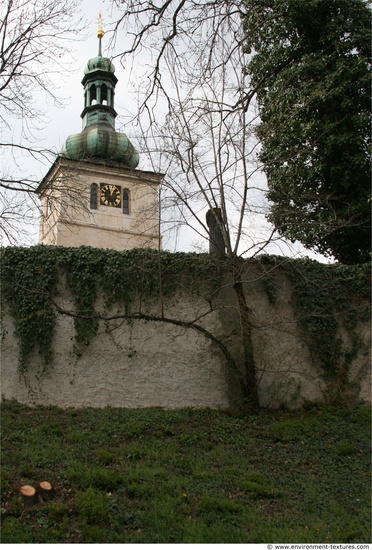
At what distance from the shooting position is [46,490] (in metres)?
6.02

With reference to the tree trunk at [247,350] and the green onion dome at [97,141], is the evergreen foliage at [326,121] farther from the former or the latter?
the green onion dome at [97,141]

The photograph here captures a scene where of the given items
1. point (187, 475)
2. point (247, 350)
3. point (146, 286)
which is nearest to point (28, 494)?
point (187, 475)

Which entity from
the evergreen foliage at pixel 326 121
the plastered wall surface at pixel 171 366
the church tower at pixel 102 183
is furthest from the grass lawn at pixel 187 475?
the church tower at pixel 102 183

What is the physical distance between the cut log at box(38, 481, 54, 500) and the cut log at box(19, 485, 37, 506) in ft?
0.28

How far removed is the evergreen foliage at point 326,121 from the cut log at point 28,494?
7.31 meters

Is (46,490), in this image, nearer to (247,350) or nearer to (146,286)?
(247,350)

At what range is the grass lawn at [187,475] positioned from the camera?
5.50 m

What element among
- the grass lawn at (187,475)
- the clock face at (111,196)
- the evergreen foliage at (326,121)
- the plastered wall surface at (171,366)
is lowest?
the grass lawn at (187,475)

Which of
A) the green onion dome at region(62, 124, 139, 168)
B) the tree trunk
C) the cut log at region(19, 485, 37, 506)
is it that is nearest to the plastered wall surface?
the tree trunk

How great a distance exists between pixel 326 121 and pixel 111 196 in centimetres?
1966

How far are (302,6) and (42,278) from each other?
7.34 m

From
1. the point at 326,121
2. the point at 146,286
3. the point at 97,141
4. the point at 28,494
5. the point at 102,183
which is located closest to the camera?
the point at 28,494

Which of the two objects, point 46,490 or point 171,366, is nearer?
point 46,490

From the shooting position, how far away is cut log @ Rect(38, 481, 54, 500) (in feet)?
19.6
